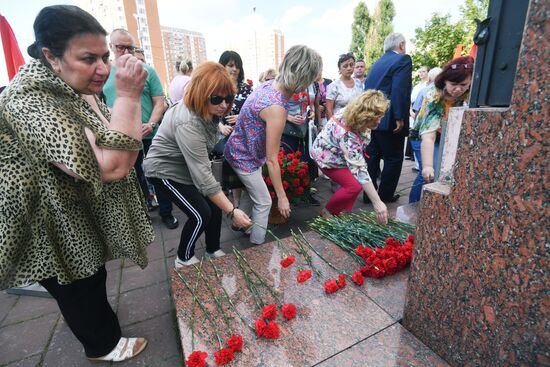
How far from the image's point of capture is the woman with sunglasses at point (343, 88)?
175 inches

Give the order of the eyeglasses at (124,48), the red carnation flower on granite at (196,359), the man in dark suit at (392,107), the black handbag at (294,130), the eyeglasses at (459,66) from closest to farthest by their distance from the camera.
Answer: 1. the red carnation flower on granite at (196,359)
2. the eyeglasses at (459,66)
3. the eyeglasses at (124,48)
4. the man in dark suit at (392,107)
5. the black handbag at (294,130)

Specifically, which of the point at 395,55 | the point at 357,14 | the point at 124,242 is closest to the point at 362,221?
the point at 124,242

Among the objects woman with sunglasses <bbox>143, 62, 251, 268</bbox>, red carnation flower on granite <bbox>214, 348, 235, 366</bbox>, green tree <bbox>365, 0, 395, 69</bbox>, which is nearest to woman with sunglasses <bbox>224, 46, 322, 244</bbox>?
woman with sunglasses <bbox>143, 62, 251, 268</bbox>

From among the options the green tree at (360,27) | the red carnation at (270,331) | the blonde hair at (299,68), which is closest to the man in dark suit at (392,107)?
the blonde hair at (299,68)

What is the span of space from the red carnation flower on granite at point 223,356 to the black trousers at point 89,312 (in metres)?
0.73

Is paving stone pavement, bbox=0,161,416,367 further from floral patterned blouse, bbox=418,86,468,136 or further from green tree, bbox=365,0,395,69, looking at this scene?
green tree, bbox=365,0,395,69

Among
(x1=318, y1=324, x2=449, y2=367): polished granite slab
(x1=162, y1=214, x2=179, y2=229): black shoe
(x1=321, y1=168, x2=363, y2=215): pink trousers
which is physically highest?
(x1=321, y1=168, x2=363, y2=215): pink trousers

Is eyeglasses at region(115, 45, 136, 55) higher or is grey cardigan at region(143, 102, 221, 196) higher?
eyeglasses at region(115, 45, 136, 55)

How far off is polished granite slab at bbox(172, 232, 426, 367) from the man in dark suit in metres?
1.98

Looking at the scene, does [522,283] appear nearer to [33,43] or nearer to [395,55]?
[33,43]

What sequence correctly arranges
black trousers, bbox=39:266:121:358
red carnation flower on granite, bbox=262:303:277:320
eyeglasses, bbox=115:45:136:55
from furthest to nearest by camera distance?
eyeglasses, bbox=115:45:136:55
red carnation flower on granite, bbox=262:303:277:320
black trousers, bbox=39:266:121:358

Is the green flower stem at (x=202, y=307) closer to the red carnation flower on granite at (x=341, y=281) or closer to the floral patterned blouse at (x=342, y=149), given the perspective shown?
the red carnation flower on granite at (x=341, y=281)

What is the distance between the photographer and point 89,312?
151 centimetres

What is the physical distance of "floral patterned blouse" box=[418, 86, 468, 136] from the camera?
2885 millimetres
